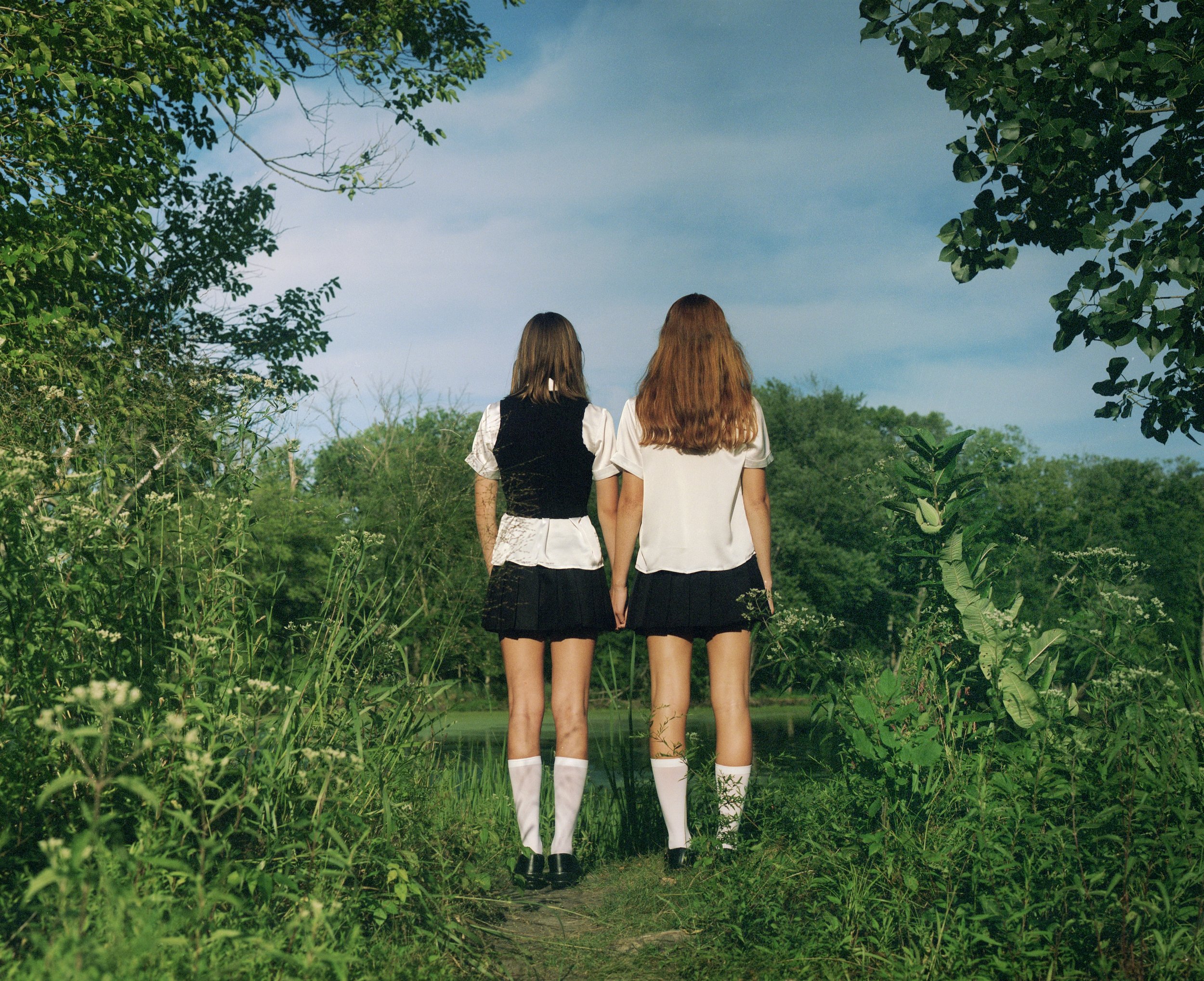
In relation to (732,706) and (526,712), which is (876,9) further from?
(526,712)

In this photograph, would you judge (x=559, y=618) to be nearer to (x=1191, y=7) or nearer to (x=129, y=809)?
(x=129, y=809)

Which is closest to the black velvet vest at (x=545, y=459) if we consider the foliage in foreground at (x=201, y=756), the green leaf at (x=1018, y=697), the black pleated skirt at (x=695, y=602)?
the black pleated skirt at (x=695, y=602)

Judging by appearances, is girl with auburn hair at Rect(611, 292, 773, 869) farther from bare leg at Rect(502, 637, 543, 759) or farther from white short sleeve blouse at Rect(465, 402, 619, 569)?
bare leg at Rect(502, 637, 543, 759)

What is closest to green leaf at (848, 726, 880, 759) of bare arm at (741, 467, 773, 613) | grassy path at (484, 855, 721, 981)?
grassy path at (484, 855, 721, 981)

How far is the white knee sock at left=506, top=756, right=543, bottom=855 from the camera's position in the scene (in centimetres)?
345

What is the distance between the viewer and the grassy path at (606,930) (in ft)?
8.43

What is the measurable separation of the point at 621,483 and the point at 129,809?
2.15m

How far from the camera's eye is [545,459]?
3.71m

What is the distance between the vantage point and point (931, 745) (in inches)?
97.7

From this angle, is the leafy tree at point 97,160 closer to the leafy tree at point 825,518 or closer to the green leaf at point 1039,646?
the green leaf at point 1039,646

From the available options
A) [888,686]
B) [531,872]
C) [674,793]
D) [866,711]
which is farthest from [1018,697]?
[531,872]

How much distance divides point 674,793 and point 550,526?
3.82 ft

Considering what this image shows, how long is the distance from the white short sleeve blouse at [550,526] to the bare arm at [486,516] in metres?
0.03

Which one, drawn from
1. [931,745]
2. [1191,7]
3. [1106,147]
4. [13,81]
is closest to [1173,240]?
[1106,147]
